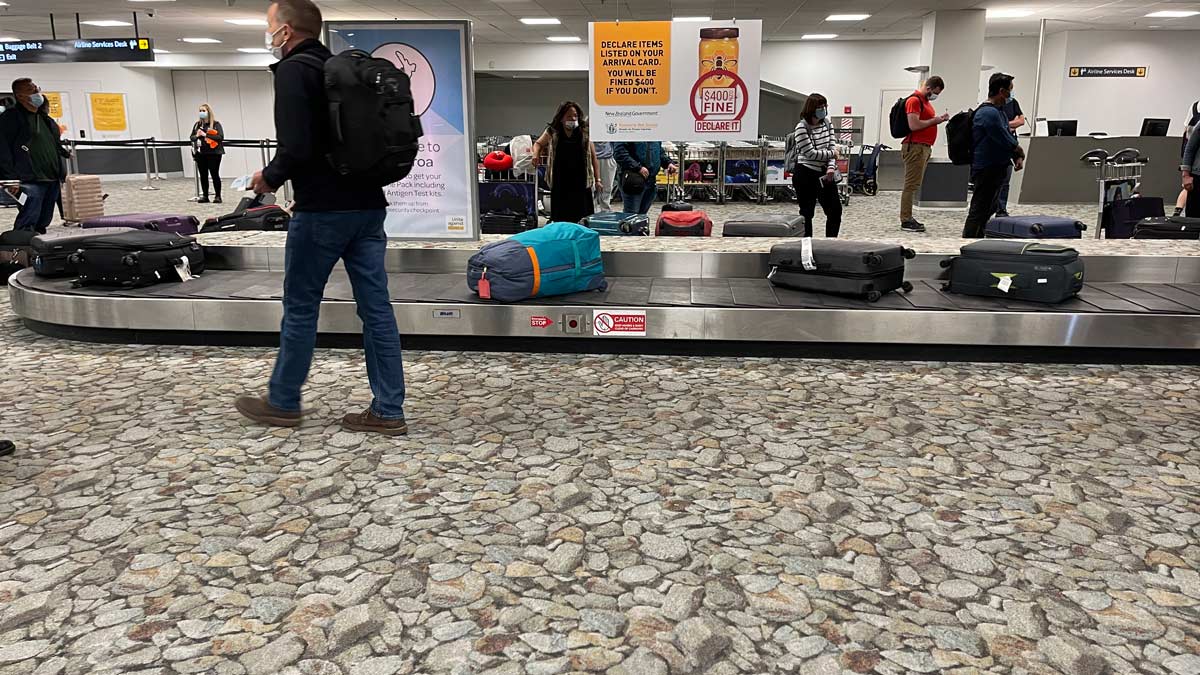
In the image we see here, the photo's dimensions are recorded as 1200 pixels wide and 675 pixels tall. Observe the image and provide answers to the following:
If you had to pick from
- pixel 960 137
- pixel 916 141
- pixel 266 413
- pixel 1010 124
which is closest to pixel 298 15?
pixel 266 413

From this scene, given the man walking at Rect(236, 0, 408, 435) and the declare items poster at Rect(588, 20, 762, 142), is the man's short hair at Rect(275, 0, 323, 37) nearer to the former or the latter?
the man walking at Rect(236, 0, 408, 435)

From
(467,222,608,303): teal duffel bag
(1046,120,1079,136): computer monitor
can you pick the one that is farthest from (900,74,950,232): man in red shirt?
(467,222,608,303): teal duffel bag

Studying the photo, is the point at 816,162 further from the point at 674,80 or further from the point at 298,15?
the point at 298,15

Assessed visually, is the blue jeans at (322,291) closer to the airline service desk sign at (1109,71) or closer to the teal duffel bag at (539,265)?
the teal duffel bag at (539,265)

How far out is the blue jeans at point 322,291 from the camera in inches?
127

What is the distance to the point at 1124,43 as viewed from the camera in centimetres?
2098

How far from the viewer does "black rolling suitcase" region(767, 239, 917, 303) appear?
4.89 meters

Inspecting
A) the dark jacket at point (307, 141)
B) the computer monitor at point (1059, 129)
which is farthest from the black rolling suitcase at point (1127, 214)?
the dark jacket at point (307, 141)

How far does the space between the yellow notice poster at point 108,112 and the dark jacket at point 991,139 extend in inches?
957

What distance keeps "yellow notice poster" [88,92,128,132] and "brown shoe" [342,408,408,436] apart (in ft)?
83.4

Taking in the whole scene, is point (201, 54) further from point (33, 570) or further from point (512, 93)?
point (33, 570)

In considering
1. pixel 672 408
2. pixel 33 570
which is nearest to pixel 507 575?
pixel 33 570

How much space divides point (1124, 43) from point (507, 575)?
2396 cm

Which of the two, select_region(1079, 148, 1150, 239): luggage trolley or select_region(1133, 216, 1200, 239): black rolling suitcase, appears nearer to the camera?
select_region(1133, 216, 1200, 239): black rolling suitcase
